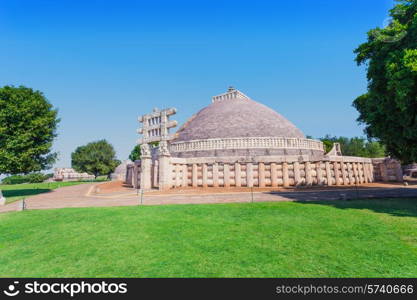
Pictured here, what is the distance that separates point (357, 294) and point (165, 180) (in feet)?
58.9

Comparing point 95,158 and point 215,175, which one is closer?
point 215,175

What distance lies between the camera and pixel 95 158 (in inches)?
2319

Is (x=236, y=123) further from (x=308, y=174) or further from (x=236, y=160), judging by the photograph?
(x=308, y=174)

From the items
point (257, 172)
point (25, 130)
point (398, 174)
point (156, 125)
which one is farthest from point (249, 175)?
point (25, 130)

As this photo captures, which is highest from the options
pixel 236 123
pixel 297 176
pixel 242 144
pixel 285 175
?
pixel 236 123

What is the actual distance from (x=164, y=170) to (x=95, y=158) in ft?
155

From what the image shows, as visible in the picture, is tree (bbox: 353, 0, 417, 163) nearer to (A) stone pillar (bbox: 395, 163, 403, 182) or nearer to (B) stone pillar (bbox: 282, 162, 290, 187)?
(B) stone pillar (bbox: 282, 162, 290, 187)

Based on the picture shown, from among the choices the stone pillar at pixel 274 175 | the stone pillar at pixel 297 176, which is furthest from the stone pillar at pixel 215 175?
the stone pillar at pixel 297 176

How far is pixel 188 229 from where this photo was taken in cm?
666

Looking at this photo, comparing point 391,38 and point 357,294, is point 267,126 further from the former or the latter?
point 357,294

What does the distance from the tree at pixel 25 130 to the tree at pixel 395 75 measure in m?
26.4

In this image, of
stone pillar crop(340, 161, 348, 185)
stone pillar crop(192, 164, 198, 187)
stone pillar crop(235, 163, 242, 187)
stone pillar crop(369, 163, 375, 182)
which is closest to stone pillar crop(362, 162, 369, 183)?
stone pillar crop(369, 163, 375, 182)

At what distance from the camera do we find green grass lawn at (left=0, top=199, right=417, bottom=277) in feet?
13.8

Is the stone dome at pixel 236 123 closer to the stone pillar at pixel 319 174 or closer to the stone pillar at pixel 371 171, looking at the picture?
the stone pillar at pixel 371 171
